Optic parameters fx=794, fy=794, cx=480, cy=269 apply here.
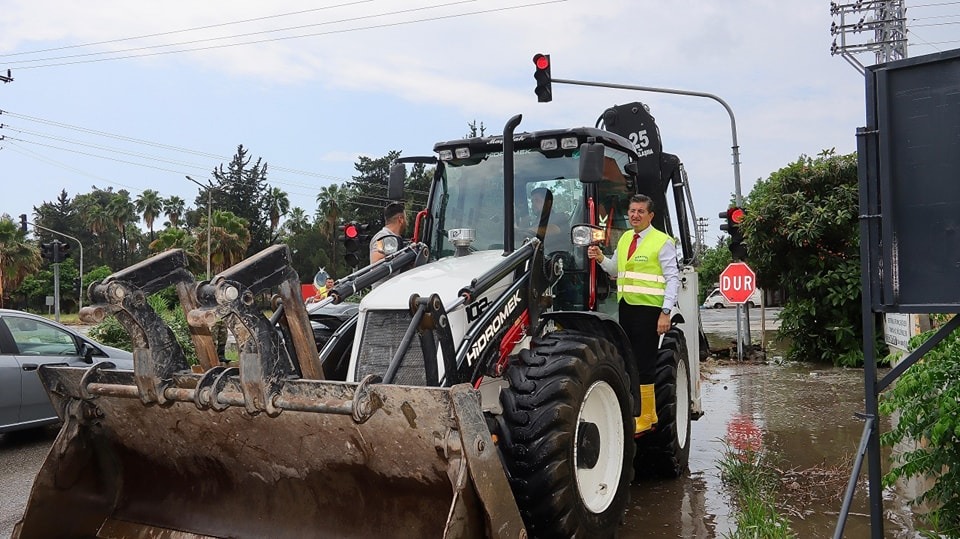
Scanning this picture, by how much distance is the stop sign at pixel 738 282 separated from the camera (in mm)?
14977

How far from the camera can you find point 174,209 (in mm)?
78125

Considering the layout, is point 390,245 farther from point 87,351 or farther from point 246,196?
point 246,196

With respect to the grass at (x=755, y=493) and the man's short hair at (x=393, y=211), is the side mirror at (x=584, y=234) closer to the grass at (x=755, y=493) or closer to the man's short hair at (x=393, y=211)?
the man's short hair at (x=393, y=211)

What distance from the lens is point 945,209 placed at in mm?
3789

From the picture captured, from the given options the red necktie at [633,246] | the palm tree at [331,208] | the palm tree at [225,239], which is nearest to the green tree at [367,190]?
the palm tree at [331,208]

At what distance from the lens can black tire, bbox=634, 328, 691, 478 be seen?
6445 millimetres

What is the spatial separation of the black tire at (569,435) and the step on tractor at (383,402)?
12mm

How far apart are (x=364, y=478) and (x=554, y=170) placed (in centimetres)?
279

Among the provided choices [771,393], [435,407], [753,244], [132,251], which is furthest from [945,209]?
[132,251]

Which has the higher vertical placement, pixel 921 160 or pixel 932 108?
pixel 932 108

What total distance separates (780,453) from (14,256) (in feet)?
180

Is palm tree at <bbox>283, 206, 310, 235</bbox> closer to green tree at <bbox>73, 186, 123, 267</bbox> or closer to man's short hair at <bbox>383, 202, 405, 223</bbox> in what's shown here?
green tree at <bbox>73, 186, 123, 267</bbox>

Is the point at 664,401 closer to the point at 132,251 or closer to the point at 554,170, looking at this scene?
the point at 554,170

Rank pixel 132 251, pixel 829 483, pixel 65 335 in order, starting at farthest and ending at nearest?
1. pixel 132 251
2. pixel 65 335
3. pixel 829 483
